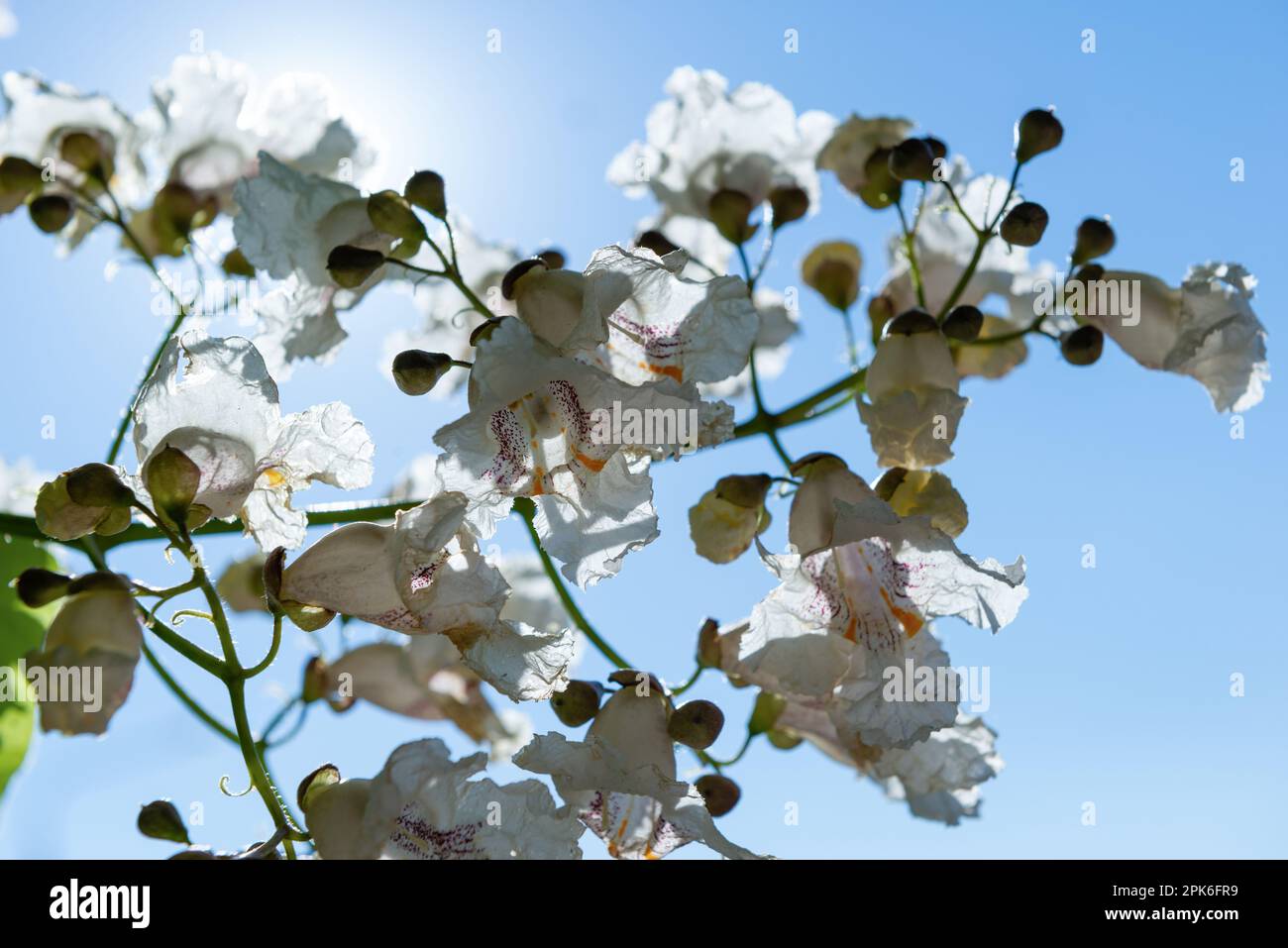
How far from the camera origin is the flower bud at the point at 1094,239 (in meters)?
1.54

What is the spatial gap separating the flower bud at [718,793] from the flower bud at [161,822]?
1.79 feet

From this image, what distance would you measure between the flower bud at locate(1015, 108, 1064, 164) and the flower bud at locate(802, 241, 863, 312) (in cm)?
35

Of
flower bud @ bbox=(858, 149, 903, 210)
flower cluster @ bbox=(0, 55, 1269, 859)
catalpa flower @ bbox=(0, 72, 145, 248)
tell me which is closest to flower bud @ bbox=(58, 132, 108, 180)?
catalpa flower @ bbox=(0, 72, 145, 248)

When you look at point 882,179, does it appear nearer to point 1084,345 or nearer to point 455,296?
point 1084,345

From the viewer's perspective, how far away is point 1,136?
1.89 metres

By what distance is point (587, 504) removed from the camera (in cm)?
→ 121

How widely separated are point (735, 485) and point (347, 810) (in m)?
0.53

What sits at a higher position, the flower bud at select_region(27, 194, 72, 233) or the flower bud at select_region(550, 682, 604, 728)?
the flower bud at select_region(27, 194, 72, 233)

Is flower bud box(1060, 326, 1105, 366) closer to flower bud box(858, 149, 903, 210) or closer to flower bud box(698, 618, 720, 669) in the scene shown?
flower bud box(858, 149, 903, 210)

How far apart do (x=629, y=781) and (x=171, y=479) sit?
52cm

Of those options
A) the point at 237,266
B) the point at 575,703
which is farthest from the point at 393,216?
the point at 575,703

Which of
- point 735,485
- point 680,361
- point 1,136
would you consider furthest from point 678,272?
point 1,136

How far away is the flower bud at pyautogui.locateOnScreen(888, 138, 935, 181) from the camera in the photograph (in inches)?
60.6
